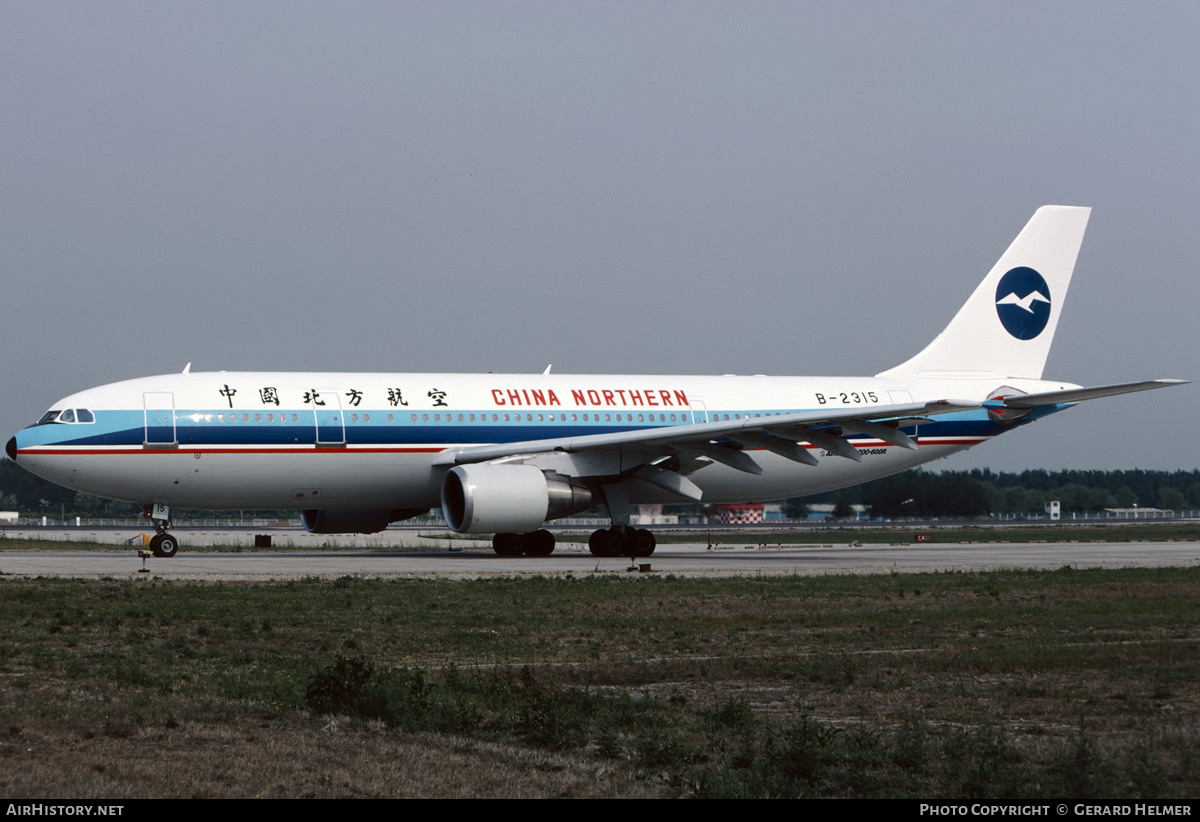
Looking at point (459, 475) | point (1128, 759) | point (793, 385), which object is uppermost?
point (793, 385)

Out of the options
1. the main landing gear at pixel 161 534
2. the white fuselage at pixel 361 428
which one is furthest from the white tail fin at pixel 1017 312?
the main landing gear at pixel 161 534

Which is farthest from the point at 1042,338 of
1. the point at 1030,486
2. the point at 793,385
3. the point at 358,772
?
the point at 1030,486

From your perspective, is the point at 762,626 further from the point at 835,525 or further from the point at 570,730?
the point at 835,525

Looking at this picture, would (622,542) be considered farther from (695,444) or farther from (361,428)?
(361,428)

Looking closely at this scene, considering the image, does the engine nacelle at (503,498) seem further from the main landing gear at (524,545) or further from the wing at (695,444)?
the main landing gear at (524,545)

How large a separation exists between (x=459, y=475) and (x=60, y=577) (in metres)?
9.01

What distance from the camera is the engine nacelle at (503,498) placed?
2827 centimetres

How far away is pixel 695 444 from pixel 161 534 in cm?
1264

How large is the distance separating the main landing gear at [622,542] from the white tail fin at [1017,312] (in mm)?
10478

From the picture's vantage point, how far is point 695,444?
30969 mm

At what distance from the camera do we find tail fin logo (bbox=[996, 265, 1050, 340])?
3851 cm

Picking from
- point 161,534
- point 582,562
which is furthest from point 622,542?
point 161,534

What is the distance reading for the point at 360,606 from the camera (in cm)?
1814

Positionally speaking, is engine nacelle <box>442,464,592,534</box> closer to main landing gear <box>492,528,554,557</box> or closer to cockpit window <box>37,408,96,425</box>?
main landing gear <box>492,528,554,557</box>
